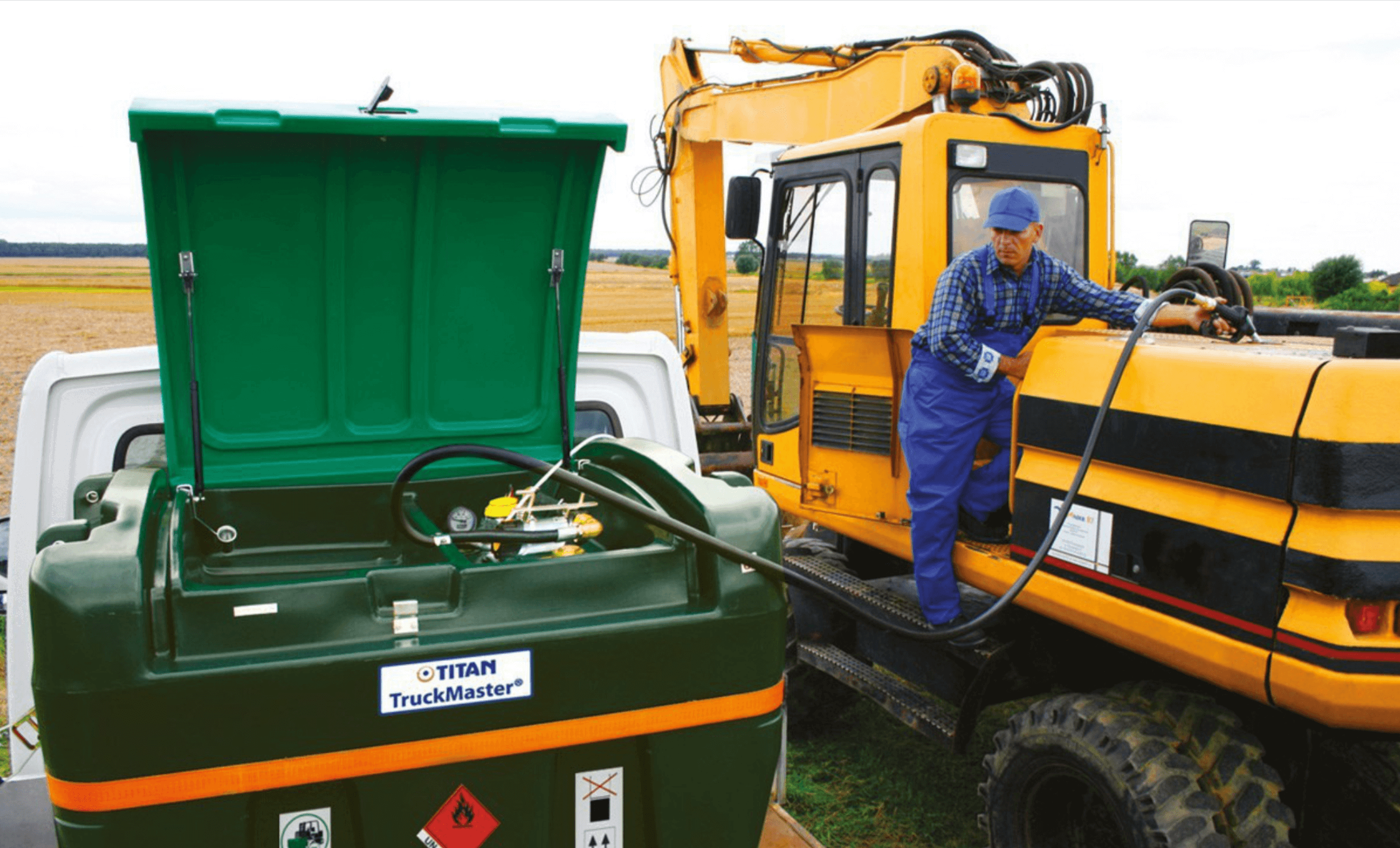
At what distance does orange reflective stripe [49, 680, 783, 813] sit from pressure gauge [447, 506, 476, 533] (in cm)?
100

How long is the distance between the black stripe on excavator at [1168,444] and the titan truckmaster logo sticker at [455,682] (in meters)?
1.91

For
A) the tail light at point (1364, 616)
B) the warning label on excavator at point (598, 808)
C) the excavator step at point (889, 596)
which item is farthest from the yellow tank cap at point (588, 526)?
the tail light at point (1364, 616)

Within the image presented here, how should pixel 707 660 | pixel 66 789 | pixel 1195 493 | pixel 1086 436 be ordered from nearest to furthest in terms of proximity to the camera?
pixel 66 789
pixel 707 660
pixel 1195 493
pixel 1086 436

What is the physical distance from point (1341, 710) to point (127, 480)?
3078 mm

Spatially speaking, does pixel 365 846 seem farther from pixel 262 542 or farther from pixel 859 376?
pixel 859 376

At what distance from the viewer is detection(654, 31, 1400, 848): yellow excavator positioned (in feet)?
9.20

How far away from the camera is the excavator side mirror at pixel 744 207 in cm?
546

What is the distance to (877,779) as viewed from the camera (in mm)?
5008

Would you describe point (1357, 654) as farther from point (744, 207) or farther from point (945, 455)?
point (744, 207)

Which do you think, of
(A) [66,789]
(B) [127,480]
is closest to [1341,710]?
(A) [66,789]

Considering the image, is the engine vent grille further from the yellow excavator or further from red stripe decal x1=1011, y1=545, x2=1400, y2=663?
red stripe decal x1=1011, y1=545, x2=1400, y2=663

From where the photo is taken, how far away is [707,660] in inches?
104

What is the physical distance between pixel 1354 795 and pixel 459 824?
8.86 ft

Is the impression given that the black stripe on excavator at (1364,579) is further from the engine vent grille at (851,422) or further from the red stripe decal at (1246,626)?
the engine vent grille at (851,422)
